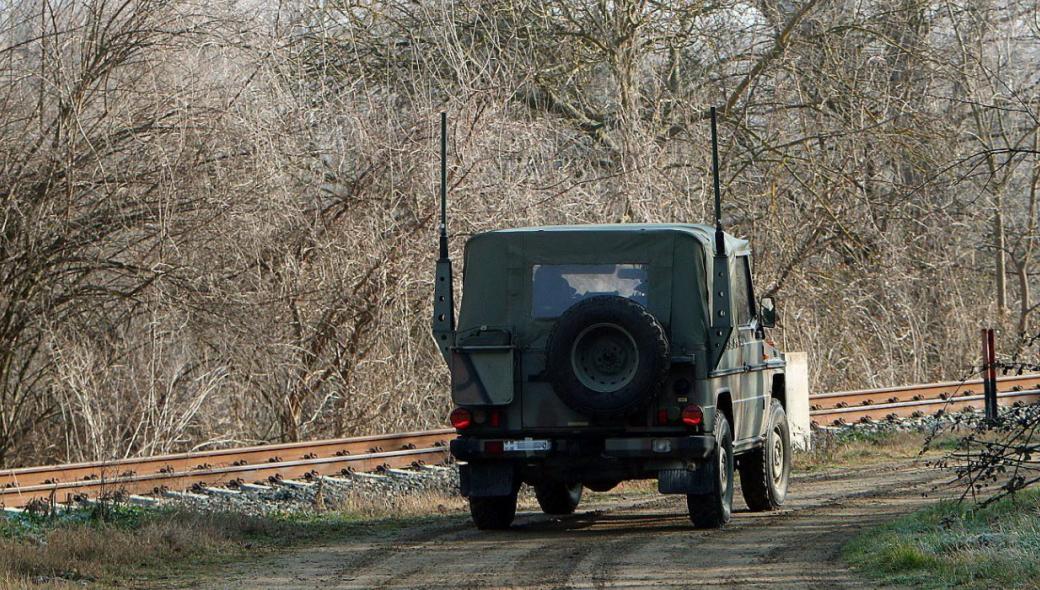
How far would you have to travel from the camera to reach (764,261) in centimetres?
2356

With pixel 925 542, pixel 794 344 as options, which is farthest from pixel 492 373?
pixel 794 344

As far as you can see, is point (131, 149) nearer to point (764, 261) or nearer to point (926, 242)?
point (764, 261)

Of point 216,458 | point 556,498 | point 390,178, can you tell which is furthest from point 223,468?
point 390,178

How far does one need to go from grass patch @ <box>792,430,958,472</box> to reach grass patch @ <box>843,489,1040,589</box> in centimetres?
532

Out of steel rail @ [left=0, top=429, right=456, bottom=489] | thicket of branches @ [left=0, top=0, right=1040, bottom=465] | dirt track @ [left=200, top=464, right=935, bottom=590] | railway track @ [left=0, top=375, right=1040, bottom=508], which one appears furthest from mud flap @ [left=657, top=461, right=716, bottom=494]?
steel rail @ [left=0, top=429, right=456, bottom=489]

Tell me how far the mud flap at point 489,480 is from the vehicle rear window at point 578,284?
124 centimetres

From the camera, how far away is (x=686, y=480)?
35.0 feet

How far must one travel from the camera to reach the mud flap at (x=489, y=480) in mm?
10977

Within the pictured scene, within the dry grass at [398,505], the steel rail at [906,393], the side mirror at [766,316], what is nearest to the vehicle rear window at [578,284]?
the side mirror at [766,316]

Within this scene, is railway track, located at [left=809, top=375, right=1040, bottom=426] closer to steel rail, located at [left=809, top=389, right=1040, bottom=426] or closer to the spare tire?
steel rail, located at [left=809, top=389, right=1040, bottom=426]

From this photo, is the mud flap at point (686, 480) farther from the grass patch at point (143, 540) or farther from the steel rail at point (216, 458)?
the steel rail at point (216, 458)

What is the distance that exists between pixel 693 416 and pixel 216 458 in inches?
213

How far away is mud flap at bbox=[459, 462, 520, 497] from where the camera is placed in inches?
432

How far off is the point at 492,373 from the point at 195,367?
23.4 feet
